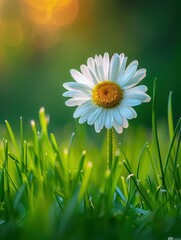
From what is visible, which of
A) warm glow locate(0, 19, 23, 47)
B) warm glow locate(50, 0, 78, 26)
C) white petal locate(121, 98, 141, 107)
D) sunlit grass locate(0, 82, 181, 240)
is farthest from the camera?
warm glow locate(50, 0, 78, 26)

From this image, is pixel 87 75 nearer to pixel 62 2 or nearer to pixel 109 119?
pixel 109 119

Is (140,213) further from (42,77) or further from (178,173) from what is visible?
(42,77)

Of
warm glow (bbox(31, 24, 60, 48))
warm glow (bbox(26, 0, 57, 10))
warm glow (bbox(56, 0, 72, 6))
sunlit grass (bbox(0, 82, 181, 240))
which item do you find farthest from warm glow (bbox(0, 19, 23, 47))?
sunlit grass (bbox(0, 82, 181, 240))

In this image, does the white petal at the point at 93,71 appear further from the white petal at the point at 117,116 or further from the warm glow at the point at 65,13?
the warm glow at the point at 65,13

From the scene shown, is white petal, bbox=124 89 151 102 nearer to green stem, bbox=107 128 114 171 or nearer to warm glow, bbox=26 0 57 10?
green stem, bbox=107 128 114 171

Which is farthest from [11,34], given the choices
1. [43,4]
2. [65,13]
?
[65,13]
